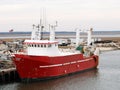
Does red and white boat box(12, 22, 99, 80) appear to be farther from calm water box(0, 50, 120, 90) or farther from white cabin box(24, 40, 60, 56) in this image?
calm water box(0, 50, 120, 90)

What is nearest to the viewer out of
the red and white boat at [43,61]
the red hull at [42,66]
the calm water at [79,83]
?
the calm water at [79,83]

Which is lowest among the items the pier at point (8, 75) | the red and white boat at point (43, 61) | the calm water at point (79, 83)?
the calm water at point (79, 83)

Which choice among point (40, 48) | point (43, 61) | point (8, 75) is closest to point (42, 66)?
point (43, 61)

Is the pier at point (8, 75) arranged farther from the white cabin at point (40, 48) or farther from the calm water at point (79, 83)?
the white cabin at point (40, 48)

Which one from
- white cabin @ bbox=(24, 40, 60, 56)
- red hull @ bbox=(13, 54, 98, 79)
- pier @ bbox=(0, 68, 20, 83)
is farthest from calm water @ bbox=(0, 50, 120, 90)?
white cabin @ bbox=(24, 40, 60, 56)

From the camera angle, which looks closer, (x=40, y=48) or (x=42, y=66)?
(x=42, y=66)

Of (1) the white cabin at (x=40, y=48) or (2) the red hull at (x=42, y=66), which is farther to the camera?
(1) the white cabin at (x=40, y=48)

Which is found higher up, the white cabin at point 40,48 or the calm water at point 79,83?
the white cabin at point 40,48

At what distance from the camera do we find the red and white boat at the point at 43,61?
40781 millimetres

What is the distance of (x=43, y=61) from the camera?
4125 cm

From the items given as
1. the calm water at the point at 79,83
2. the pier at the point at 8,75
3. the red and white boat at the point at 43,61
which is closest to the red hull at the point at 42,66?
the red and white boat at the point at 43,61

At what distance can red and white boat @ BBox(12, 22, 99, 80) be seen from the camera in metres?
40.8

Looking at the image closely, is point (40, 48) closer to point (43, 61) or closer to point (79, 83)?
point (43, 61)

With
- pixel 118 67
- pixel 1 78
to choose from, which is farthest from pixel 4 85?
pixel 118 67
